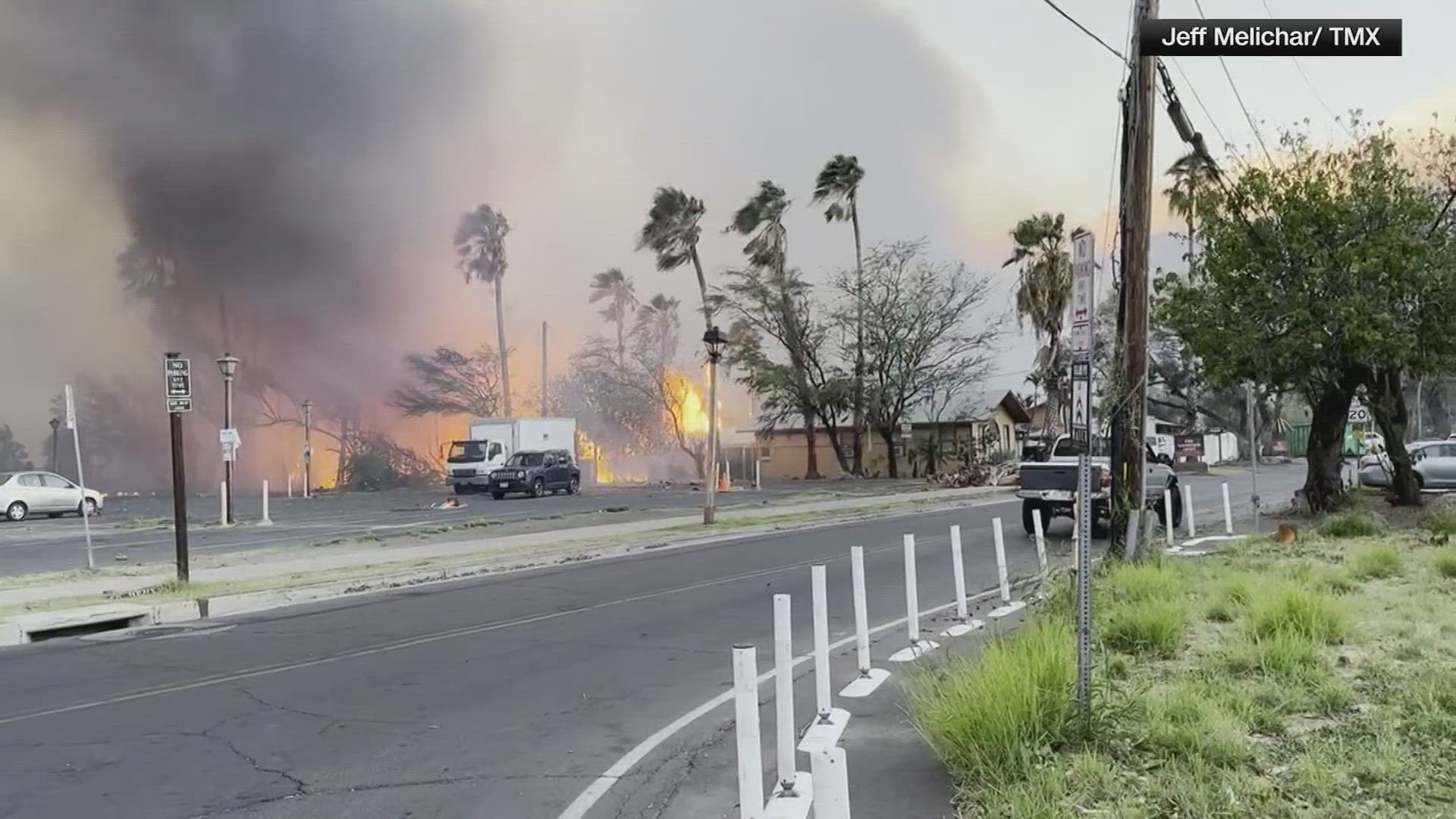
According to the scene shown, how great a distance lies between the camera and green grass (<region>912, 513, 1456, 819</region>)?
4496 millimetres

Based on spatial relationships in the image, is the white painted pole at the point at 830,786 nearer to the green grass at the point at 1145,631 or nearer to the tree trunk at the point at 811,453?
the green grass at the point at 1145,631

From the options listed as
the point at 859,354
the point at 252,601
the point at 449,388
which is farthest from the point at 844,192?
the point at 252,601

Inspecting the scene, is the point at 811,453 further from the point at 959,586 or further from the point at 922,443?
the point at 959,586

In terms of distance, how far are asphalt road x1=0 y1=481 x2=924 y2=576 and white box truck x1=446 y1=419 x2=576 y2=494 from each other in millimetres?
945

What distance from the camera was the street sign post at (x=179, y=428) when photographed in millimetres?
13609

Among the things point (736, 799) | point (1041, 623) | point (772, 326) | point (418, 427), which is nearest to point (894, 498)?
point (772, 326)

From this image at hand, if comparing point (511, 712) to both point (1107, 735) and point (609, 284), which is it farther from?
point (609, 284)

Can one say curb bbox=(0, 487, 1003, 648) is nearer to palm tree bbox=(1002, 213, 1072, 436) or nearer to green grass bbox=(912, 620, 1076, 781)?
green grass bbox=(912, 620, 1076, 781)

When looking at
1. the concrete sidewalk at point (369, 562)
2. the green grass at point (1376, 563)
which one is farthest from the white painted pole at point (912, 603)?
the concrete sidewalk at point (369, 562)

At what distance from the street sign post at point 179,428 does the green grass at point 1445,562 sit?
47.6ft

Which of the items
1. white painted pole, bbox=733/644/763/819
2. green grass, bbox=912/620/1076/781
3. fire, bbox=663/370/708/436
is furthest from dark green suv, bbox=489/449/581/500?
white painted pole, bbox=733/644/763/819

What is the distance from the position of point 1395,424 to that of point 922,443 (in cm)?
3050

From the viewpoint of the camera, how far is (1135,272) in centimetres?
1213

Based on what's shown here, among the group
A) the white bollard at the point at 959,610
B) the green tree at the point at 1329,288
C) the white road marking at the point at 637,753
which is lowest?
the white road marking at the point at 637,753
